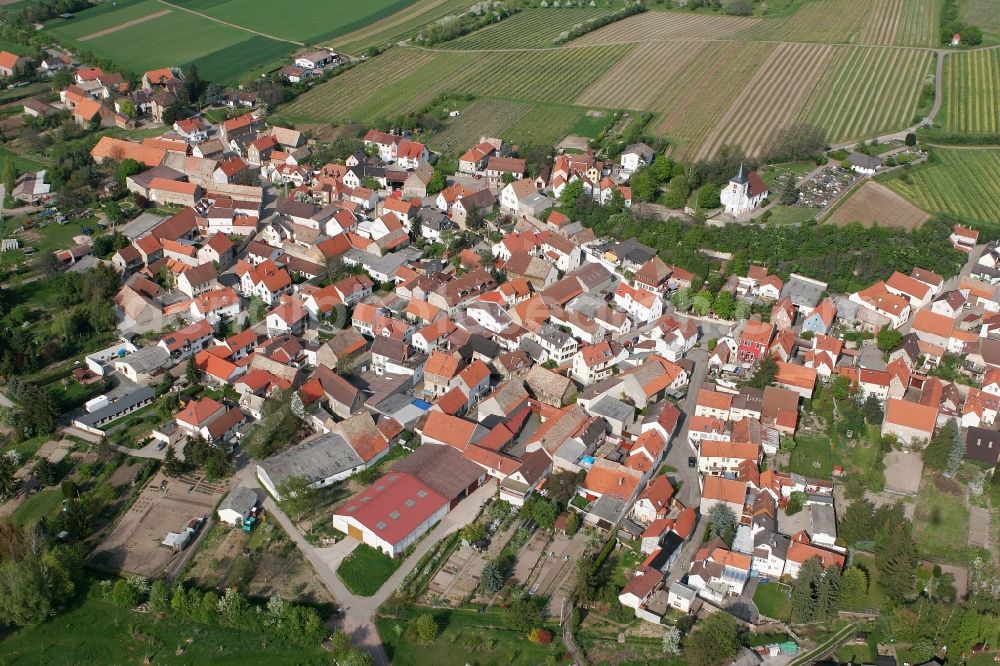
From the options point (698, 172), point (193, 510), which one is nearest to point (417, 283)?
point (193, 510)

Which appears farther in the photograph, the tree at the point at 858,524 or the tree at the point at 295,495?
the tree at the point at 295,495

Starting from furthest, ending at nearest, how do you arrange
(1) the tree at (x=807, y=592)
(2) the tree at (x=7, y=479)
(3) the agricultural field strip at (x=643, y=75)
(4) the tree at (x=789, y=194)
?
(3) the agricultural field strip at (x=643, y=75)
(4) the tree at (x=789, y=194)
(2) the tree at (x=7, y=479)
(1) the tree at (x=807, y=592)

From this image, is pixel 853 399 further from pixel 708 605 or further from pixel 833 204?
pixel 833 204

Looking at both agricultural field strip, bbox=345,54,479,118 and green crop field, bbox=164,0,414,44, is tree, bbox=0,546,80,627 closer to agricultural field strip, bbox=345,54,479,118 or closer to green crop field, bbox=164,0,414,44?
agricultural field strip, bbox=345,54,479,118

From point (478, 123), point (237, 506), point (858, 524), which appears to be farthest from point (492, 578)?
point (478, 123)

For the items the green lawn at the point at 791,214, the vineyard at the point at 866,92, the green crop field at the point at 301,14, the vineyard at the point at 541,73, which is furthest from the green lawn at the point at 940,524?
the green crop field at the point at 301,14

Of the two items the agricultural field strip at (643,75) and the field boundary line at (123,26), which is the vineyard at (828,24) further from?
the field boundary line at (123,26)

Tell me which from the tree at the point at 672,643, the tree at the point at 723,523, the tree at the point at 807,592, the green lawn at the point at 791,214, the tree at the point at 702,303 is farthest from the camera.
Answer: the green lawn at the point at 791,214

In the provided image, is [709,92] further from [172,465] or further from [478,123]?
[172,465]
